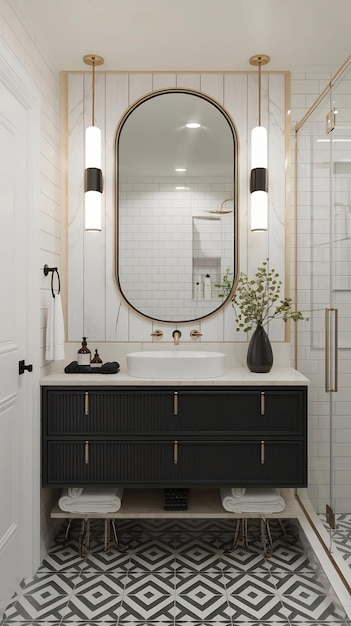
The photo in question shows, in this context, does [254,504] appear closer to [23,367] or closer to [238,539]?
[238,539]

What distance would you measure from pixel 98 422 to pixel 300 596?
1.22 meters

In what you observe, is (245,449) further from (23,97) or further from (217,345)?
(23,97)

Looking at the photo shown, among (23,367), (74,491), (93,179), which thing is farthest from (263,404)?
(93,179)

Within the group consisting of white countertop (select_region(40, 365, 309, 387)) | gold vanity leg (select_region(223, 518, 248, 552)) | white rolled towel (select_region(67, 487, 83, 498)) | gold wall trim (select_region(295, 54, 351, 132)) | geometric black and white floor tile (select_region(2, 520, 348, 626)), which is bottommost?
geometric black and white floor tile (select_region(2, 520, 348, 626))

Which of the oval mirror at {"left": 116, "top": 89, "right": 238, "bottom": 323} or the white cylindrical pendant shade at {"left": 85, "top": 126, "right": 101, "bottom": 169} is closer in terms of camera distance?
the white cylindrical pendant shade at {"left": 85, "top": 126, "right": 101, "bottom": 169}

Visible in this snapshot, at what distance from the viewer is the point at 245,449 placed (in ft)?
8.69

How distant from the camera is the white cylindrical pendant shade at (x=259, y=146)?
3008 mm

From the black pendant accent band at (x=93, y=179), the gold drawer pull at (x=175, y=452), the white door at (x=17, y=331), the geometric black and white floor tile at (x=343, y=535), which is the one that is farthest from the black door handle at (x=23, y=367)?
the geometric black and white floor tile at (x=343, y=535)

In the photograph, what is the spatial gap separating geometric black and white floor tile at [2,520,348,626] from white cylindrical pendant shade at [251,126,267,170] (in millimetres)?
2078

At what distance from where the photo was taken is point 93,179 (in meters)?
3.03

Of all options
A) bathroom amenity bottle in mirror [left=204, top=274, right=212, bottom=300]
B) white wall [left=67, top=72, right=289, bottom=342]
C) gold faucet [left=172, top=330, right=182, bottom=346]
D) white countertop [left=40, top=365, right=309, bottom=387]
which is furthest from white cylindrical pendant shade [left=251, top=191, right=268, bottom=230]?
white countertop [left=40, top=365, right=309, bottom=387]

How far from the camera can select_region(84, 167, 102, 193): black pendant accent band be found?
303 cm

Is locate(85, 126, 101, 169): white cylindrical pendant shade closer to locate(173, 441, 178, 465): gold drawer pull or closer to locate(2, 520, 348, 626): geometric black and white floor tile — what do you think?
locate(173, 441, 178, 465): gold drawer pull

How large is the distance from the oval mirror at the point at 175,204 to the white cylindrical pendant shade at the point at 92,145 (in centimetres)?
15
